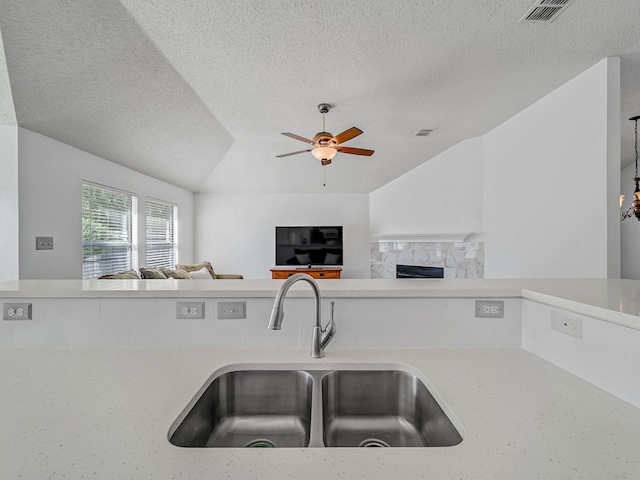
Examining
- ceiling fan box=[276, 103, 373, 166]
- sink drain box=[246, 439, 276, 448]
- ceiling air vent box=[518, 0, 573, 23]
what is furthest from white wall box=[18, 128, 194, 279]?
ceiling air vent box=[518, 0, 573, 23]

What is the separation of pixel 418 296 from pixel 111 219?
3.94m

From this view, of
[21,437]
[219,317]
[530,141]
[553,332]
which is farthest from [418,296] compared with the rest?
[530,141]

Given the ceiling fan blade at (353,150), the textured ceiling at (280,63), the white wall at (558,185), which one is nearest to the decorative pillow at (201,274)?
the textured ceiling at (280,63)

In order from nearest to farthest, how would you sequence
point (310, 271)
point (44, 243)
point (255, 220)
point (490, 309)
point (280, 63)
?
point (490, 309) → point (280, 63) → point (44, 243) → point (310, 271) → point (255, 220)

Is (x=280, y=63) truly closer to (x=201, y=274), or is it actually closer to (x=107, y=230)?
(x=107, y=230)

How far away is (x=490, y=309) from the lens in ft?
3.56

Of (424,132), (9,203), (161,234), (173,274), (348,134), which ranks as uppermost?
(424,132)

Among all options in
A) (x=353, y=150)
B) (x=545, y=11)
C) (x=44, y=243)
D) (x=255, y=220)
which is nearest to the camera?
(x=545, y=11)

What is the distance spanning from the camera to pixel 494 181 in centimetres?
381

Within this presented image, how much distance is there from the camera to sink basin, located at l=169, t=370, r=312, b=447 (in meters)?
0.89

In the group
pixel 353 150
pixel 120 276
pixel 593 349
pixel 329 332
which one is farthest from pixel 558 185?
pixel 120 276

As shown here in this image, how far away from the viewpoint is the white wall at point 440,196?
4.15 m

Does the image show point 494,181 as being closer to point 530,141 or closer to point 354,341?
point 530,141

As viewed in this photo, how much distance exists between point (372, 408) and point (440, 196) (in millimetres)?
4181
